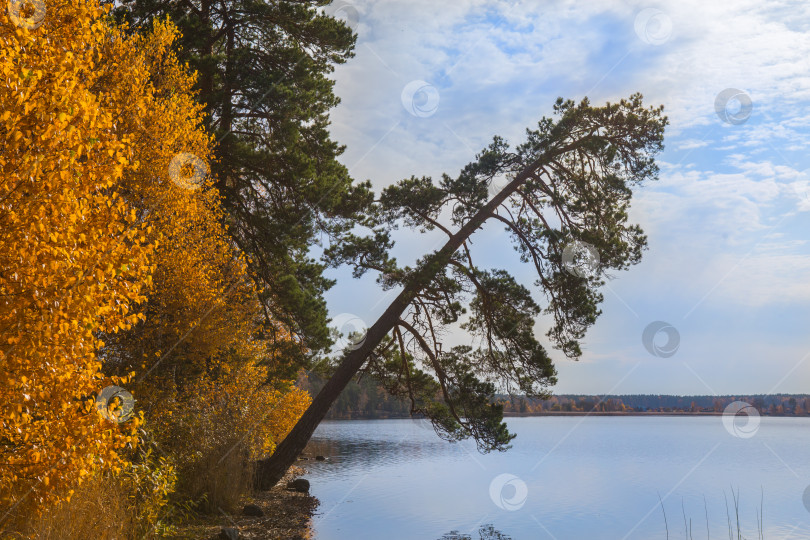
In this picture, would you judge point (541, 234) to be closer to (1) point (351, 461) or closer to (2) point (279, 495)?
(2) point (279, 495)

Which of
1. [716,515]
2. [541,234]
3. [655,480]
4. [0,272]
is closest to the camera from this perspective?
[0,272]

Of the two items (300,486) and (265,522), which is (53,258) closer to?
(265,522)

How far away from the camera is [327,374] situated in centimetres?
2073

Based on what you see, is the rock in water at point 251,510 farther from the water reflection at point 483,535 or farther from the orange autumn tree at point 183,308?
the water reflection at point 483,535

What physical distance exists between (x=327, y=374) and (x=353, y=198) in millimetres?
6194

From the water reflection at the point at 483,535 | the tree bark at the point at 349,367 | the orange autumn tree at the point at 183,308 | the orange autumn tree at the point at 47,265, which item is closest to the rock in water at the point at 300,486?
the tree bark at the point at 349,367

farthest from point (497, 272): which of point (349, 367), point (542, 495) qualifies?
point (542, 495)

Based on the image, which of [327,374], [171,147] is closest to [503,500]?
[327,374]

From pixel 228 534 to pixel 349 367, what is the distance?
7072mm

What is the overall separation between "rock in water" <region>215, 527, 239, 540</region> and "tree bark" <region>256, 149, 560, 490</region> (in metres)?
5.80

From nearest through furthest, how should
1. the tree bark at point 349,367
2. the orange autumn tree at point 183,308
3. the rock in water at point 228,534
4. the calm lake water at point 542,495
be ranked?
the rock in water at point 228,534, the orange autumn tree at point 183,308, the tree bark at point 349,367, the calm lake water at point 542,495

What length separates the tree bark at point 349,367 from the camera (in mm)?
17531

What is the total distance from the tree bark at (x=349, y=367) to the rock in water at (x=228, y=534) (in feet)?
19.0

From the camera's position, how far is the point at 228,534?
37.5 ft
